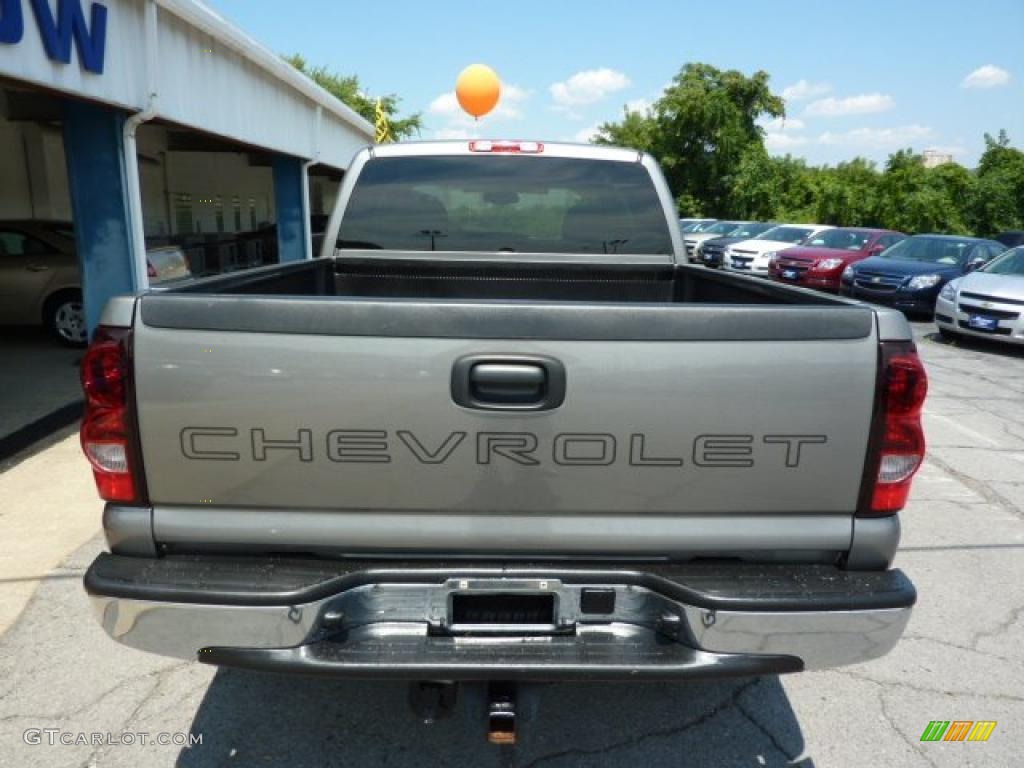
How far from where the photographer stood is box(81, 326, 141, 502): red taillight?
1.98m

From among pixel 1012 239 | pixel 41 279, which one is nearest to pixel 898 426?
pixel 41 279

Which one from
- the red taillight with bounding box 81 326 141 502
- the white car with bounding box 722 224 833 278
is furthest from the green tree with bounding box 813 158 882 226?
the red taillight with bounding box 81 326 141 502

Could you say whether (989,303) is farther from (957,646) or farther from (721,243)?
(721,243)

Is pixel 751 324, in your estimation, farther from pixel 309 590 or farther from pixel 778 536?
pixel 309 590

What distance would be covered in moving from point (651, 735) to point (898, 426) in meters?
1.42

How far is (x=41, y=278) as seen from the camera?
9.32 m

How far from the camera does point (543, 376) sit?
1.99 metres

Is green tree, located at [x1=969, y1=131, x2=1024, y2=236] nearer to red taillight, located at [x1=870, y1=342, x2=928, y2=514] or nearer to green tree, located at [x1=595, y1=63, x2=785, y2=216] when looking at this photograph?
green tree, located at [x1=595, y1=63, x2=785, y2=216]

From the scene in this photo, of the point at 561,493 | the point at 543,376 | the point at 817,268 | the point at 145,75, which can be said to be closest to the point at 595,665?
the point at 561,493

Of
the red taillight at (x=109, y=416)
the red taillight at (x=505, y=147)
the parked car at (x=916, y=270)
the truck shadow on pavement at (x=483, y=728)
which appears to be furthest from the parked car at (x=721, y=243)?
the red taillight at (x=109, y=416)

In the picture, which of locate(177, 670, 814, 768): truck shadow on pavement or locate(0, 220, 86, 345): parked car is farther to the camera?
locate(0, 220, 86, 345): parked car

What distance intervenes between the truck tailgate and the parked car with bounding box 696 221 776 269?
19.8 metres

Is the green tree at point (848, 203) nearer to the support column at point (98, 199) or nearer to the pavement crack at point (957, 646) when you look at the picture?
the support column at point (98, 199)

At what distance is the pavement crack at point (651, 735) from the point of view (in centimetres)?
256
